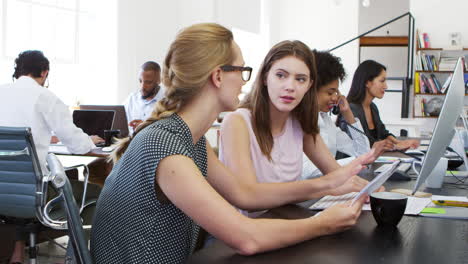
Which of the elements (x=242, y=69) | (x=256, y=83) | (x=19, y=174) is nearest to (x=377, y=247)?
(x=242, y=69)

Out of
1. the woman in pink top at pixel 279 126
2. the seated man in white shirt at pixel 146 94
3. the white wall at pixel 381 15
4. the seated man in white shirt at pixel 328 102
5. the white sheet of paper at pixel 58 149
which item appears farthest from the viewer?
the white wall at pixel 381 15

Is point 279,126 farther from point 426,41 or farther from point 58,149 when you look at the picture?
point 426,41

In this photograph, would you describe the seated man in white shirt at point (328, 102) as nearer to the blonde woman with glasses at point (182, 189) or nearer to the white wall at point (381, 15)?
the blonde woman with glasses at point (182, 189)

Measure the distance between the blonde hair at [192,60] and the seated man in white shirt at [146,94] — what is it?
3.21 m

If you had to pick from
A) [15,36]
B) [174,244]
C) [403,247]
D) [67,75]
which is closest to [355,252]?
[403,247]

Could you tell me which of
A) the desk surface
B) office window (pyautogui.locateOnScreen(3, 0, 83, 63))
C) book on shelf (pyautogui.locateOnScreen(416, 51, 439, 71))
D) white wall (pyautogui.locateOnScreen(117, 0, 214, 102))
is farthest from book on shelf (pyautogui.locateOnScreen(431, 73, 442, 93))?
the desk surface

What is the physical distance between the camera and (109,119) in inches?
147

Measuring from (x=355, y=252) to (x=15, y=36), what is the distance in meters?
5.09

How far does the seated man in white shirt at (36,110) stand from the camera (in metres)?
2.85

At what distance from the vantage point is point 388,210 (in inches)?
46.7

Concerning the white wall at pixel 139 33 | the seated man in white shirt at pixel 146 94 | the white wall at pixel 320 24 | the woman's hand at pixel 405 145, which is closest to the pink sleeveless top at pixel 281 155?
the woman's hand at pixel 405 145

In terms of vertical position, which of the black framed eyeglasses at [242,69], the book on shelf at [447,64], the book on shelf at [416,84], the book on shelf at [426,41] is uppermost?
the book on shelf at [426,41]

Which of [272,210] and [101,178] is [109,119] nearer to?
[101,178]

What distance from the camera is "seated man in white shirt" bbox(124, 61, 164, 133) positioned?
4.61 meters
